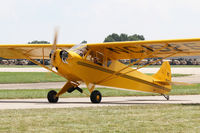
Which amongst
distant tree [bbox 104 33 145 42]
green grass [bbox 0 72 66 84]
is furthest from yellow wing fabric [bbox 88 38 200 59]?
distant tree [bbox 104 33 145 42]

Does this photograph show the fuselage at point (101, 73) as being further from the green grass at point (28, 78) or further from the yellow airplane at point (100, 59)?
the green grass at point (28, 78)

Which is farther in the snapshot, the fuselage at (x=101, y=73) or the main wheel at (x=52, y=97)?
the main wheel at (x=52, y=97)

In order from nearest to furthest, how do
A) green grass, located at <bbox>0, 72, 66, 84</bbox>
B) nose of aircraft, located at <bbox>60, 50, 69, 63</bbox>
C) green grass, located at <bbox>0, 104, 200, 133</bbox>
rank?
green grass, located at <bbox>0, 104, 200, 133</bbox> → nose of aircraft, located at <bbox>60, 50, 69, 63</bbox> → green grass, located at <bbox>0, 72, 66, 84</bbox>

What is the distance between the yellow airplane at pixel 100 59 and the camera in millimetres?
16391

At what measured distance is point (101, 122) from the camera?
402 inches

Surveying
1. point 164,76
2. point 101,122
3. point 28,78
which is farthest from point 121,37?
point 101,122

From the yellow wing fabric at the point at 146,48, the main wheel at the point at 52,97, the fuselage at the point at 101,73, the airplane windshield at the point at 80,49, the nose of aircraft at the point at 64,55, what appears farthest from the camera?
the main wheel at the point at 52,97

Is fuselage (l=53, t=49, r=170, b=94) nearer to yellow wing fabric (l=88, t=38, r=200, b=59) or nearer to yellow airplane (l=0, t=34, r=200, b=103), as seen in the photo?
yellow airplane (l=0, t=34, r=200, b=103)

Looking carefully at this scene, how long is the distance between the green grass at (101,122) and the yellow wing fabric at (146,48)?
16.6 feet

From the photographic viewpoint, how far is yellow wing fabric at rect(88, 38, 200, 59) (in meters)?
16.8

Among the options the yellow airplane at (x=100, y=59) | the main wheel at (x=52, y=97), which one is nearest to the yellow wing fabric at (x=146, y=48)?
the yellow airplane at (x=100, y=59)

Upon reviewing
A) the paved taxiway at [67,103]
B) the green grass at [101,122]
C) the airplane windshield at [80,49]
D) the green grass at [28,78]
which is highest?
the airplane windshield at [80,49]

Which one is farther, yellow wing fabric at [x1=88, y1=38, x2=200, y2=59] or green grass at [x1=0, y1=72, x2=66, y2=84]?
green grass at [x1=0, y1=72, x2=66, y2=84]

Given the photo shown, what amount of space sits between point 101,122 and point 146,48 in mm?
8684
